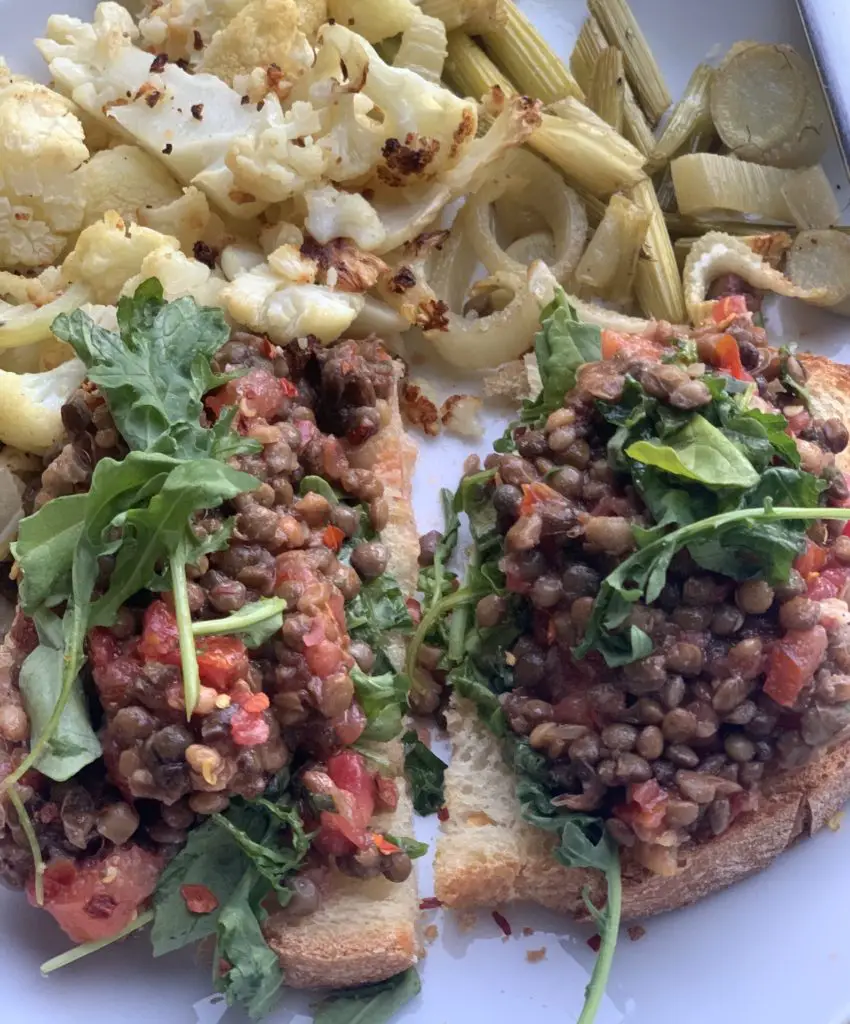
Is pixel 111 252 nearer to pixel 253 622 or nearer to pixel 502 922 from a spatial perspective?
pixel 253 622

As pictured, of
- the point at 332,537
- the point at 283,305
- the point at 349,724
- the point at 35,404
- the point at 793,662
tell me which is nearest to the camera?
the point at 793,662

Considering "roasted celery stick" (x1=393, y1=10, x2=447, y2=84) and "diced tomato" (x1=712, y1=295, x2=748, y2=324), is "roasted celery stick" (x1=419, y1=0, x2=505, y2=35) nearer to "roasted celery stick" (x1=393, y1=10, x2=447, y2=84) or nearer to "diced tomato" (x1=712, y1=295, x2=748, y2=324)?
"roasted celery stick" (x1=393, y1=10, x2=447, y2=84)

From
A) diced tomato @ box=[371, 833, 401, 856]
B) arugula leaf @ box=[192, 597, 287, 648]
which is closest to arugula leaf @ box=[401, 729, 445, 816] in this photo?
diced tomato @ box=[371, 833, 401, 856]

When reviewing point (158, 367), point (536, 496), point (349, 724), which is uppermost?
point (158, 367)

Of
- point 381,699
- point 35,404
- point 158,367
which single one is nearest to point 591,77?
point 158,367

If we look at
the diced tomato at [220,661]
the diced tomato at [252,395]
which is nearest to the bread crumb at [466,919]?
the diced tomato at [220,661]

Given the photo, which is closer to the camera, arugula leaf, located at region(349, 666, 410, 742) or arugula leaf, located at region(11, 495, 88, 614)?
arugula leaf, located at region(11, 495, 88, 614)

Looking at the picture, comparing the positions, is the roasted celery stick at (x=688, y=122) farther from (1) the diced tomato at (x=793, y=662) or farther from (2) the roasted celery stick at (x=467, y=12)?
(1) the diced tomato at (x=793, y=662)
